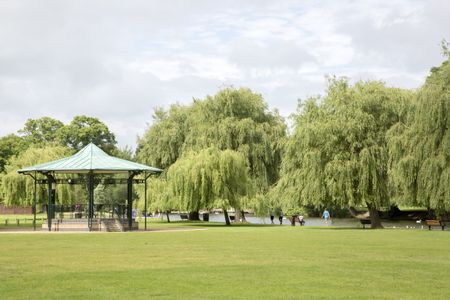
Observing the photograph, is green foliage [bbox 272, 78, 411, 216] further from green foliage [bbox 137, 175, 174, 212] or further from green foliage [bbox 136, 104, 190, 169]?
green foliage [bbox 136, 104, 190, 169]

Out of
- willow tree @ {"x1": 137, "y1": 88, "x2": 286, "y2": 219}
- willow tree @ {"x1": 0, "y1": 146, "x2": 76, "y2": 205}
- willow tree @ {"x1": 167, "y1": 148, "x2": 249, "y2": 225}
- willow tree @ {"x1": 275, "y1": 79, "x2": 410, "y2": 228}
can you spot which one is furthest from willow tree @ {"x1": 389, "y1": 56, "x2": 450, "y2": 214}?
willow tree @ {"x1": 0, "y1": 146, "x2": 76, "y2": 205}

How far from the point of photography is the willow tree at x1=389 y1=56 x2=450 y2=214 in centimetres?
3484

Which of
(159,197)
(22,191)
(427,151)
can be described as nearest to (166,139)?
(159,197)

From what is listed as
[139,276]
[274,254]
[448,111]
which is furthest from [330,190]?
[139,276]

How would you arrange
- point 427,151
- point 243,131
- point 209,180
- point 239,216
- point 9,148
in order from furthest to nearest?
point 9,148
point 239,216
point 243,131
point 209,180
point 427,151

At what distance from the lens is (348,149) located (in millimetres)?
41688

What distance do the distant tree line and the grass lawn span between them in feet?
41.1

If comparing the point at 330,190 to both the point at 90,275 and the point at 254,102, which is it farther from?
the point at 90,275

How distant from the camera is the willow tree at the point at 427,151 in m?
34.8

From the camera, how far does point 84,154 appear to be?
44156mm

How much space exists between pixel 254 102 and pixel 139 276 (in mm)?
39804

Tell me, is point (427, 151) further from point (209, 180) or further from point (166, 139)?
point (166, 139)

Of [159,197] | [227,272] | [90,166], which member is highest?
[90,166]

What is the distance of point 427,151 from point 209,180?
1597 centimetres
